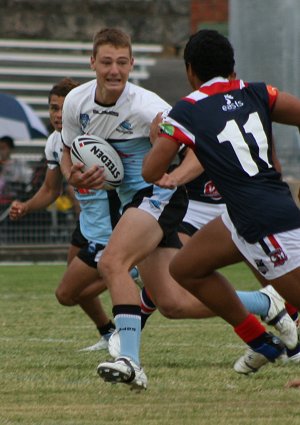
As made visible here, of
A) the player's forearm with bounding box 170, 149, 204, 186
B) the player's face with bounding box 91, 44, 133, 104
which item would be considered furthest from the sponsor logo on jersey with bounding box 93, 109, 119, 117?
the player's forearm with bounding box 170, 149, 204, 186

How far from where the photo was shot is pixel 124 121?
7934mm

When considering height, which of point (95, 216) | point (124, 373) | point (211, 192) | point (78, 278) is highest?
point (124, 373)

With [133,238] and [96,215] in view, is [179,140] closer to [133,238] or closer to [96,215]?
[133,238]

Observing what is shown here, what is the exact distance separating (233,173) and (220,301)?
918 millimetres

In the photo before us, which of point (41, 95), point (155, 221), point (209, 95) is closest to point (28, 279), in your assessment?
point (155, 221)

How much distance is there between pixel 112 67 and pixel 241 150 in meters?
1.41

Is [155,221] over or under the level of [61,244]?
over

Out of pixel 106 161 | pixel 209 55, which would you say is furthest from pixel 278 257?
pixel 106 161

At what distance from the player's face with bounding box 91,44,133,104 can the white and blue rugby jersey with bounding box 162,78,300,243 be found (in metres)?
1.11

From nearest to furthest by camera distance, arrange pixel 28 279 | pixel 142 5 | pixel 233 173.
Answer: pixel 233 173
pixel 28 279
pixel 142 5

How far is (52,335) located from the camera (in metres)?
10.5

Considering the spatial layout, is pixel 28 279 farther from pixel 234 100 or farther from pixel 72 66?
pixel 72 66

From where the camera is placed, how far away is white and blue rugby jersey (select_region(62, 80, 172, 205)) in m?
7.92

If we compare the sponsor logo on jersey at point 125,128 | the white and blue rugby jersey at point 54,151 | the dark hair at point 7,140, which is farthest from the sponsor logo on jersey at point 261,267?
the dark hair at point 7,140
